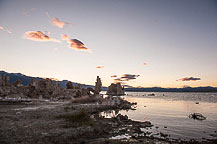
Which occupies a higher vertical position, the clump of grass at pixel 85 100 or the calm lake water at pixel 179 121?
the clump of grass at pixel 85 100

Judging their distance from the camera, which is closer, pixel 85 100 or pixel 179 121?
pixel 179 121

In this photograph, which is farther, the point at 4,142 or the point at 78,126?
the point at 78,126

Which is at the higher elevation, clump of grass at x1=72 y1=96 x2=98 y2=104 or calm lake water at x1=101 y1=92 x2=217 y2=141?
clump of grass at x1=72 y1=96 x2=98 y2=104

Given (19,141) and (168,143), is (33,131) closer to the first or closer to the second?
(19,141)

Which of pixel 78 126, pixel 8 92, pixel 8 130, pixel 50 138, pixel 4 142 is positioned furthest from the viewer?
pixel 8 92

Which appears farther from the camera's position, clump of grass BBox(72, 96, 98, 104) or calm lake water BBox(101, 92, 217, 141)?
clump of grass BBox(72, 96, 98, 104)

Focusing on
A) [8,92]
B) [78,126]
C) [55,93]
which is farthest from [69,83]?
[78,126]

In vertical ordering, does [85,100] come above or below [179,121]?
above

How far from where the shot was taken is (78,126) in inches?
831

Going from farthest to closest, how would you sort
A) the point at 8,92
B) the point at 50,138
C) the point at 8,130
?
the point at 8,92 → the point at 8,130 → the point at 50,138

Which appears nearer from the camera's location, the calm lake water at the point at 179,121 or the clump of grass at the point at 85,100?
the calm lake water at the point at 179,121

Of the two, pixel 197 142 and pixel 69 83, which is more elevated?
pixel 69 83

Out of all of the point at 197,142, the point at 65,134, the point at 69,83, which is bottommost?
the point at 197,142

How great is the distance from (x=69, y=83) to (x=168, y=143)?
8829 cm
